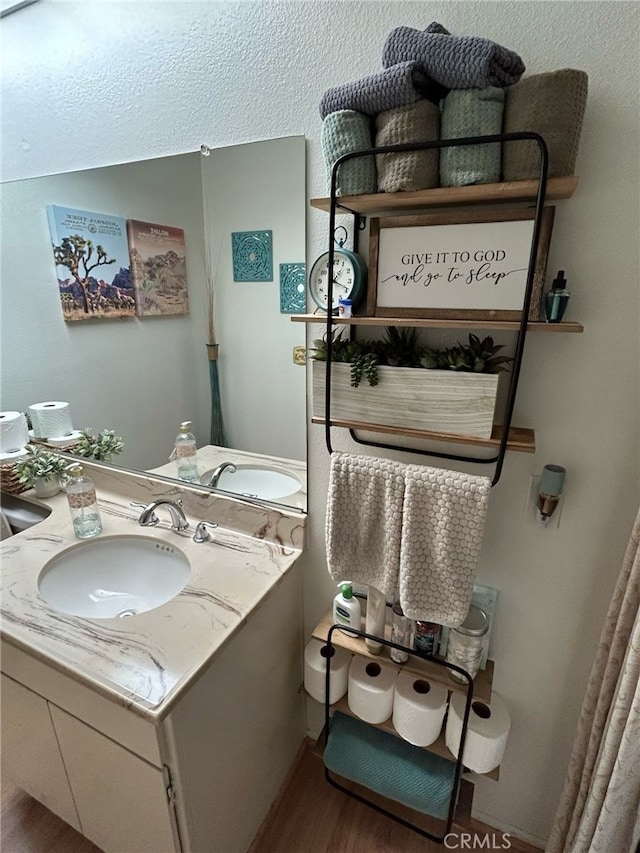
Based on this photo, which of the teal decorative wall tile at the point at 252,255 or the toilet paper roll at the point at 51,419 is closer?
the teal decorative wall tile at the point at 252,255

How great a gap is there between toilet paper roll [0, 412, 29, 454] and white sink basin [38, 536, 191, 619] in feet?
2.12

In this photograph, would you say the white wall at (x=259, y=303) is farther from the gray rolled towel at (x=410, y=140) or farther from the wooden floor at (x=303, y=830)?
the wooden floor at (x=303, y=830)

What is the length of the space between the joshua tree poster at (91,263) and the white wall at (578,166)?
159 millimetres

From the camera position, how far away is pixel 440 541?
81cm

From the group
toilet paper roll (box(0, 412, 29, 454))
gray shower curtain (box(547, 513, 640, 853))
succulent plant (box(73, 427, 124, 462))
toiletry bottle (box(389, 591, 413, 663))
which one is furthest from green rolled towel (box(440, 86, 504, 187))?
toilet paper roll (box(0, 412, 29, 454))

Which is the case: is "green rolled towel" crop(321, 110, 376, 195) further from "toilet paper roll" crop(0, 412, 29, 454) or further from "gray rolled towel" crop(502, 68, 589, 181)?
"toilet paper roll" crop(0, 412, 29, 454)

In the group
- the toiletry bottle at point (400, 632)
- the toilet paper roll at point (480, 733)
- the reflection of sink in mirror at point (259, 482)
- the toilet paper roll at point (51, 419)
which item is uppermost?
the toilet paper roll at point (51, 419)

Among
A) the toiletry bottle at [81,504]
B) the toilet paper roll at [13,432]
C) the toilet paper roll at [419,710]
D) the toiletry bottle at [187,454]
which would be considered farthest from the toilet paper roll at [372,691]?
the toilet paper roll at [13,432]

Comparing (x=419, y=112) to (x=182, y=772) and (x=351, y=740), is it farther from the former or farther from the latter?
(x=351, y=740)

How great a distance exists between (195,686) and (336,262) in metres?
0.93

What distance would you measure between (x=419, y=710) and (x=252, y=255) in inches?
47.5

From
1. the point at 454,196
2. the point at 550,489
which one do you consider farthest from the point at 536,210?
the point at 550,489

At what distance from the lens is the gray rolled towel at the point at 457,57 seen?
2.01 ft

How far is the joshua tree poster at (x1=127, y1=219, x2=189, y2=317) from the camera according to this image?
46.3 inches
